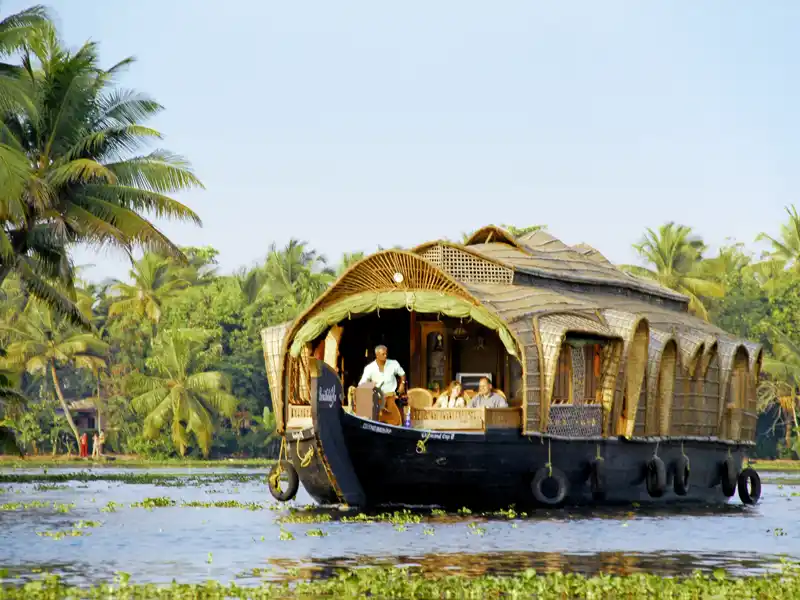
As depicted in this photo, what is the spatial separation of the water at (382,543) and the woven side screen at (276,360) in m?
1.42

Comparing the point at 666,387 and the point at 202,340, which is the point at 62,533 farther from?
the point at 202,340

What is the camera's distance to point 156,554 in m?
14.6

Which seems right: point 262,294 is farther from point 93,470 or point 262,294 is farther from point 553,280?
point 553,280

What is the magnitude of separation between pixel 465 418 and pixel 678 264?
29.6 metres

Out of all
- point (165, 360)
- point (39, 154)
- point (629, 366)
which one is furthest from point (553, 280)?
point (165, 360)

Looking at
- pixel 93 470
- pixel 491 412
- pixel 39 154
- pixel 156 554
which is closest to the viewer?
pixel 156 554

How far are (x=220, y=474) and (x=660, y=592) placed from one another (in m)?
26.8

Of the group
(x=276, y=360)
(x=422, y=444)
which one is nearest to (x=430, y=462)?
(x=422, y=444)

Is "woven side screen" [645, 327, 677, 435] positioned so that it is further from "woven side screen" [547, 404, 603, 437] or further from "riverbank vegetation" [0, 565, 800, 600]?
"riverbank vegetation" [0, 565, 800, 600]

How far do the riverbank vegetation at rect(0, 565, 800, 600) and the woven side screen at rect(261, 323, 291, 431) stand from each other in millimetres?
8941

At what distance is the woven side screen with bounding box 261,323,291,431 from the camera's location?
832 inches

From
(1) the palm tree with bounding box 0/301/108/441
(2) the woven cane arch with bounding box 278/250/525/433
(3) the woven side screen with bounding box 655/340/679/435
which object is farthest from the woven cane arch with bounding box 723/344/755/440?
(1) the palm tree with bounding box 0/301/108/441

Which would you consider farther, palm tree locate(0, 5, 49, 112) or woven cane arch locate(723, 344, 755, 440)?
woven cane arch locate(723, 344, 755, 440)

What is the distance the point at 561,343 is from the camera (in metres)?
19.1
